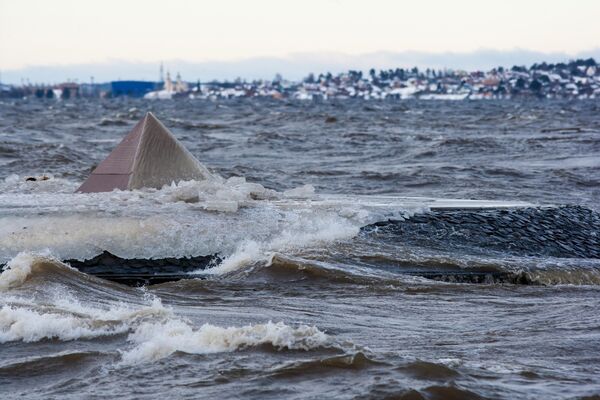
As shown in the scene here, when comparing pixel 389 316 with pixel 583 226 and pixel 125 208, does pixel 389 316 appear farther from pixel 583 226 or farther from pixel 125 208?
pixel 583 226

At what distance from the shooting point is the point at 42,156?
876 inches

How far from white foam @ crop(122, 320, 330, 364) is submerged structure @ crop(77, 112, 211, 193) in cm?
431

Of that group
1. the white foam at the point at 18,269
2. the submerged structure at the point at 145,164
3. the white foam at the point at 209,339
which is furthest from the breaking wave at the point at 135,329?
the submerged structure at the point at 145,164

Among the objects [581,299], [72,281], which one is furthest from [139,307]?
[581,299]

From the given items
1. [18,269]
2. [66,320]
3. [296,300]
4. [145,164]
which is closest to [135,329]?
[66,320]

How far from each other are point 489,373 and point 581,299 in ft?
8.52

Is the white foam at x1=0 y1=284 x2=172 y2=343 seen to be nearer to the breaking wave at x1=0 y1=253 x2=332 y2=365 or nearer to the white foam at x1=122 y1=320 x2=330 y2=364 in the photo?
the breaking wave at x1=0 y1=253 x2=332 y2=365

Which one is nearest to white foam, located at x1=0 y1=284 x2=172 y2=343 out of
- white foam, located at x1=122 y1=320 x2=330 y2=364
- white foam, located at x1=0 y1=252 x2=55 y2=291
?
white foam, located at x1=122 y1=320 x2=330 y2=364

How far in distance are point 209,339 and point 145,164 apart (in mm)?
4850

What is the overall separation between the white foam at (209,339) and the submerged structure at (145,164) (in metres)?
Answer: 4.31

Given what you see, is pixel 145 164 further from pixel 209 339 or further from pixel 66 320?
pixel 209 339

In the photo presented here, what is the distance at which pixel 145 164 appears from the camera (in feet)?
34.1

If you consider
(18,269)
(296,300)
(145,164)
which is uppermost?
(145,164)

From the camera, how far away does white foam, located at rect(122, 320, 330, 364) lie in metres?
5.62
